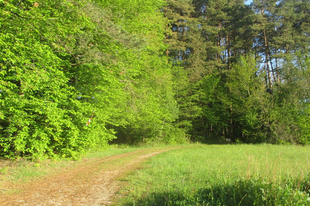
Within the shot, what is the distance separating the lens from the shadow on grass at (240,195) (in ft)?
10.3

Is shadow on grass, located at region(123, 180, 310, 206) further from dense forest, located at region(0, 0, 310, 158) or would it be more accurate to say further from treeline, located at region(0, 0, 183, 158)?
dense forest, located at region(0, 0, 310, 158)

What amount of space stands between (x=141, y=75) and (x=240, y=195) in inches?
582

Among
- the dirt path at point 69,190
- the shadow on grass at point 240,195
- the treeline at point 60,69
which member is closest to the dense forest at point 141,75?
the treeline at point 60,69

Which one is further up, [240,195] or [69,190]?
[240,195]

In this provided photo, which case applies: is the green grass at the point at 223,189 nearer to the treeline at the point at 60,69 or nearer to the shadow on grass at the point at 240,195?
the shadow on grass at the point at 240,195

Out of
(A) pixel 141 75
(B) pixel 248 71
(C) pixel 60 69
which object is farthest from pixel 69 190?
(B) pixel 248 71

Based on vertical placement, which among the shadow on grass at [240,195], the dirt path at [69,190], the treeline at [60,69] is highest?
the treeline at [60,69]

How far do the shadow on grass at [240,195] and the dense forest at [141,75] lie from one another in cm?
523

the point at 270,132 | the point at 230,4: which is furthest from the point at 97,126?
the point at 230,4

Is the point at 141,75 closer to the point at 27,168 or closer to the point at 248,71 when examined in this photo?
the point at 27,168

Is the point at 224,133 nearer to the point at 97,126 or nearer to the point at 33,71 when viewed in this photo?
the point at 97,126

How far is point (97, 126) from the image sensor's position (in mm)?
10219

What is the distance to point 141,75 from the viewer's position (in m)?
17.6

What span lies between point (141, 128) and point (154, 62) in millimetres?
6894
